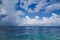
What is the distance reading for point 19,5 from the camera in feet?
6.70

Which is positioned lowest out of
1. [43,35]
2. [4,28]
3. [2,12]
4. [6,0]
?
[43,35]

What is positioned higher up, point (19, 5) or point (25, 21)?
point (19, 5)

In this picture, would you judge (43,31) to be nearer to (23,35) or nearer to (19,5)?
(23,35)

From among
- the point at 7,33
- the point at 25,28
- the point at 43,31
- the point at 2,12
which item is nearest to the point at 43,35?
the point at 43,31

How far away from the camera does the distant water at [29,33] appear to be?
2020mm

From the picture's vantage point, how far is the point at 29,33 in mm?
2029

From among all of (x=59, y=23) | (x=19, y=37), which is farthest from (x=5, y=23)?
(x=59, y=23)

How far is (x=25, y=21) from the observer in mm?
2031

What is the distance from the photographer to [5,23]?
6.70ft

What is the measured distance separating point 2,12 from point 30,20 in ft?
1.16

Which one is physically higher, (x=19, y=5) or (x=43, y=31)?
(x=19, y=5)

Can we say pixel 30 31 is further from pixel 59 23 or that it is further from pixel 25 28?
pixel 59 23

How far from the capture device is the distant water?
202 centimetres

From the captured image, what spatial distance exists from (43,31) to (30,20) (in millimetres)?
205
